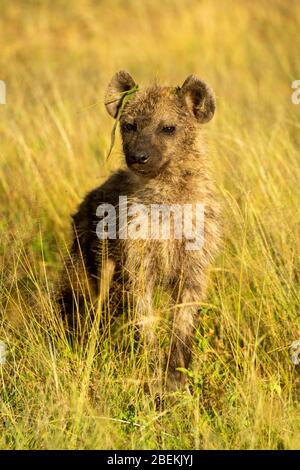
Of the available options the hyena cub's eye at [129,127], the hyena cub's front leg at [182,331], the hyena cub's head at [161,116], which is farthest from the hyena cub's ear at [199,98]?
the hyena cub's front leg at [182,331]

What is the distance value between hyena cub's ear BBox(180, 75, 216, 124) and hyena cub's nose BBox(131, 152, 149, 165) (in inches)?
24.8

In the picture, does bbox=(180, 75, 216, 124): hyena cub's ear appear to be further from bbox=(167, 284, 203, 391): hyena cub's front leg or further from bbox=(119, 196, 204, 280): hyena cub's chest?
bbox=(167, 284, 203, 391): hyena cub's front leg

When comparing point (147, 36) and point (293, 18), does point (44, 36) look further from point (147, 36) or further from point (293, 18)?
point (293, 18)

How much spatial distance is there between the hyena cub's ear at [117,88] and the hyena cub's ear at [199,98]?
0.40 metres

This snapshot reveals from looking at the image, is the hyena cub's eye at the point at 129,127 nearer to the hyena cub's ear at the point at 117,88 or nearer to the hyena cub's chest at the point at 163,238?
the hyena cub's ear at the point at 117,88

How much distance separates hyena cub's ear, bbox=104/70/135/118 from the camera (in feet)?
19.2

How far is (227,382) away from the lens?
4.98 m

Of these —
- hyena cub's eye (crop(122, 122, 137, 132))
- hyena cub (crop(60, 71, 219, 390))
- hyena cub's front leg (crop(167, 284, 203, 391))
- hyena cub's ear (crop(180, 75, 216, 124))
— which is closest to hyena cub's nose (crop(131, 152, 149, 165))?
hyena cub (crop(60, 71, 219, 390))

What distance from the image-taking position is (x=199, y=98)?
573cm

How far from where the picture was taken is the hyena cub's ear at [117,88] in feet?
19.2

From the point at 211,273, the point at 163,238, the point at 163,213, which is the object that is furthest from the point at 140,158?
the point at 211,273
